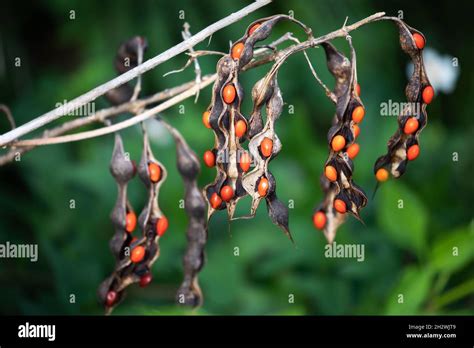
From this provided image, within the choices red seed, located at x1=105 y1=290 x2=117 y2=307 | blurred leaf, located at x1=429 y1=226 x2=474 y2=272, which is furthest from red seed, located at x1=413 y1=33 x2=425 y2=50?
blurred leaf, located at x1=429 y1=226 x2=474 y2=272

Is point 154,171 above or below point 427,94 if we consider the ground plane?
below

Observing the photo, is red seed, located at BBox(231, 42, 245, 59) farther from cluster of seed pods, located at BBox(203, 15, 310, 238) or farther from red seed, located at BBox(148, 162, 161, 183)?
red seed, located at BBox(148, 162, 161, 183)

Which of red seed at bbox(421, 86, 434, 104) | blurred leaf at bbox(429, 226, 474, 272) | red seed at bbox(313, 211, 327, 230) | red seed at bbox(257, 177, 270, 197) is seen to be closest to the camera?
red seed at bbox(257, 177, 270, 197)

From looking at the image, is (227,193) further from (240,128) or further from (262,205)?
(262,205)

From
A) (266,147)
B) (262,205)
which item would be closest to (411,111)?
(266,147)

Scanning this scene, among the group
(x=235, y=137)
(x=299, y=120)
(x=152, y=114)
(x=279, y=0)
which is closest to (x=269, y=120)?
(x=235, y=137)

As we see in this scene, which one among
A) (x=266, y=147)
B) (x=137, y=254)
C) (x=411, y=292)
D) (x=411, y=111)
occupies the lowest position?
(x=411, y=292)

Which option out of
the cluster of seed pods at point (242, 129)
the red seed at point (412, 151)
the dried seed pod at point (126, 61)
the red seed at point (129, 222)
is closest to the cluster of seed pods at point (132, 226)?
the red seed at point (129, 222)
